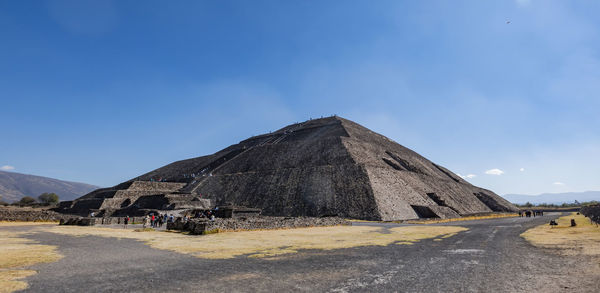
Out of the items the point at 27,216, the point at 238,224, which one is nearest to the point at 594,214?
the point at 238,224

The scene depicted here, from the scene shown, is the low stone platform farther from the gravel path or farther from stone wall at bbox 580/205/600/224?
stone wall at bbox 580/205/600/224

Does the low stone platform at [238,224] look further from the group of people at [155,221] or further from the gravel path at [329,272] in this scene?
the gravel path at [329,272]

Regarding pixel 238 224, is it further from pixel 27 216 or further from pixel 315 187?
pixel 27 216

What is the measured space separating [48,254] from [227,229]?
543 inches

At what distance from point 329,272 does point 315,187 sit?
127 feet

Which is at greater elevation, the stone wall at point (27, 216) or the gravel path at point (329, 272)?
the gravel path at point (329, 272)

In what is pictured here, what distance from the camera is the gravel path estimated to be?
899 cm

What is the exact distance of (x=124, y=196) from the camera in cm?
5591

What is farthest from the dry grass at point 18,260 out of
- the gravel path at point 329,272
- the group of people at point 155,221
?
the group of people at point 155,221

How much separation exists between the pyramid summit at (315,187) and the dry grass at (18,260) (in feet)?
99.4

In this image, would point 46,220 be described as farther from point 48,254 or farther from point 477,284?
point 477,284

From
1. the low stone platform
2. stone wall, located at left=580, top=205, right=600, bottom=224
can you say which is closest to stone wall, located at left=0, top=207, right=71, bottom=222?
the low stone platform

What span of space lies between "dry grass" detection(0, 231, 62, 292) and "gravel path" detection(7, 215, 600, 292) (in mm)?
440

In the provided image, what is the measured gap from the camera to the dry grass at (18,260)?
8.90 m
